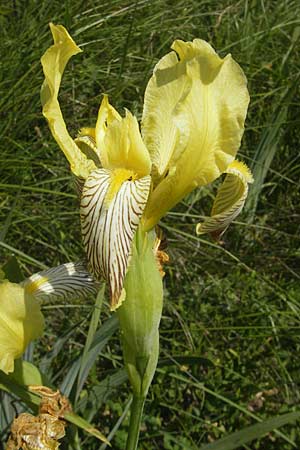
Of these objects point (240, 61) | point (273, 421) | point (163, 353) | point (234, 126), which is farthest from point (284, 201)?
point (234, 126)

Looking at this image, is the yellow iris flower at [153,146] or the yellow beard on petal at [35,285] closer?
the yellow iris flower at [153,146]

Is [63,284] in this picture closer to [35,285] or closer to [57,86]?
[35,285]

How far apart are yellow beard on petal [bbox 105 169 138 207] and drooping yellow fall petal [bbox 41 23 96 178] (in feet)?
0.13

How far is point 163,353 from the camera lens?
5.35 feet

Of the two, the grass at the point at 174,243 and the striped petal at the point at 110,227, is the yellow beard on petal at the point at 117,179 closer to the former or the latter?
the striped petal at the point at 110,227

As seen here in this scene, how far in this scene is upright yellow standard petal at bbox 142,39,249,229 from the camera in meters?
Result: 0.89

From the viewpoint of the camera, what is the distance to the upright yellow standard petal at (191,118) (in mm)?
894

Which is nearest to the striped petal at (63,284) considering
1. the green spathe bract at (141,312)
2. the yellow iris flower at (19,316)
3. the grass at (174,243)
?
the yellow iris flower at (19,316)

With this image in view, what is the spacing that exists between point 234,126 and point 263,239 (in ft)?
3.69

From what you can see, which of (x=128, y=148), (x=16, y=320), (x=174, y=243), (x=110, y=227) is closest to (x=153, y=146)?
(x=128, y=148)

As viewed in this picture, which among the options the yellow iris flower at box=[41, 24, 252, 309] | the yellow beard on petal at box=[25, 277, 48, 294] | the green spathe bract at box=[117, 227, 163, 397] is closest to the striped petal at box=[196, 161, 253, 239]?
the yellow iris flower at box=[41, 24, 252, 309]

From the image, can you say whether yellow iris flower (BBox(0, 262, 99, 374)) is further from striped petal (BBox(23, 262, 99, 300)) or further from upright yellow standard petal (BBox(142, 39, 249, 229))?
upright yellow standard petal (BBox(142, 39, 249, 229))

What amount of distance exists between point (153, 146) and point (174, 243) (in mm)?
877

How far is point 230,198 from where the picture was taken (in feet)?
3.31
